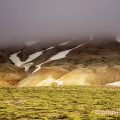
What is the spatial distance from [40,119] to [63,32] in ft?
594

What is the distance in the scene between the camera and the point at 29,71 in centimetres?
11675

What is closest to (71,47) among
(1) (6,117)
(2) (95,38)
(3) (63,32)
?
(2) (95,38)

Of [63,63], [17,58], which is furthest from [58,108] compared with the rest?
[17,58]

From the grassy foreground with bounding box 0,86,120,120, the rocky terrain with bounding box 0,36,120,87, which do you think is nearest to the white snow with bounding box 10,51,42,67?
the rocky terrain with bounding box 0,36,120,87

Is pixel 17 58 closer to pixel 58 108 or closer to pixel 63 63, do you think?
pixel 63 63

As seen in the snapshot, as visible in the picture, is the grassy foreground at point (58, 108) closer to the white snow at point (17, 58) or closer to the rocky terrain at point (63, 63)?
the rocky terrain at point (63, 63)

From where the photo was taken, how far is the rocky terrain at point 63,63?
78.4m

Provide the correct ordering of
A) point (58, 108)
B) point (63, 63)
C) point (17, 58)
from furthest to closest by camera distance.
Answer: point (17, 58)
point (63, 63)
point (58, 108)

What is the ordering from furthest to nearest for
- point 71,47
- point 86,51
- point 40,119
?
point 71,47 < point 86,51 < point 40,119

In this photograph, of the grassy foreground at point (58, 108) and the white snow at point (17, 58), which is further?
the white snow at point (17, 58)

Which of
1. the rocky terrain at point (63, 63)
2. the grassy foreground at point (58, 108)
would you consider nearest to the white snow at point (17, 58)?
the rocky terrain at point (63, 63)

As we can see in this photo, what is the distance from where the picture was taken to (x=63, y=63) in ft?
354

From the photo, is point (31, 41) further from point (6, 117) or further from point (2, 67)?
point (6, 117)

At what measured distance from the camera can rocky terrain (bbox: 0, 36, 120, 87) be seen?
78.4m
